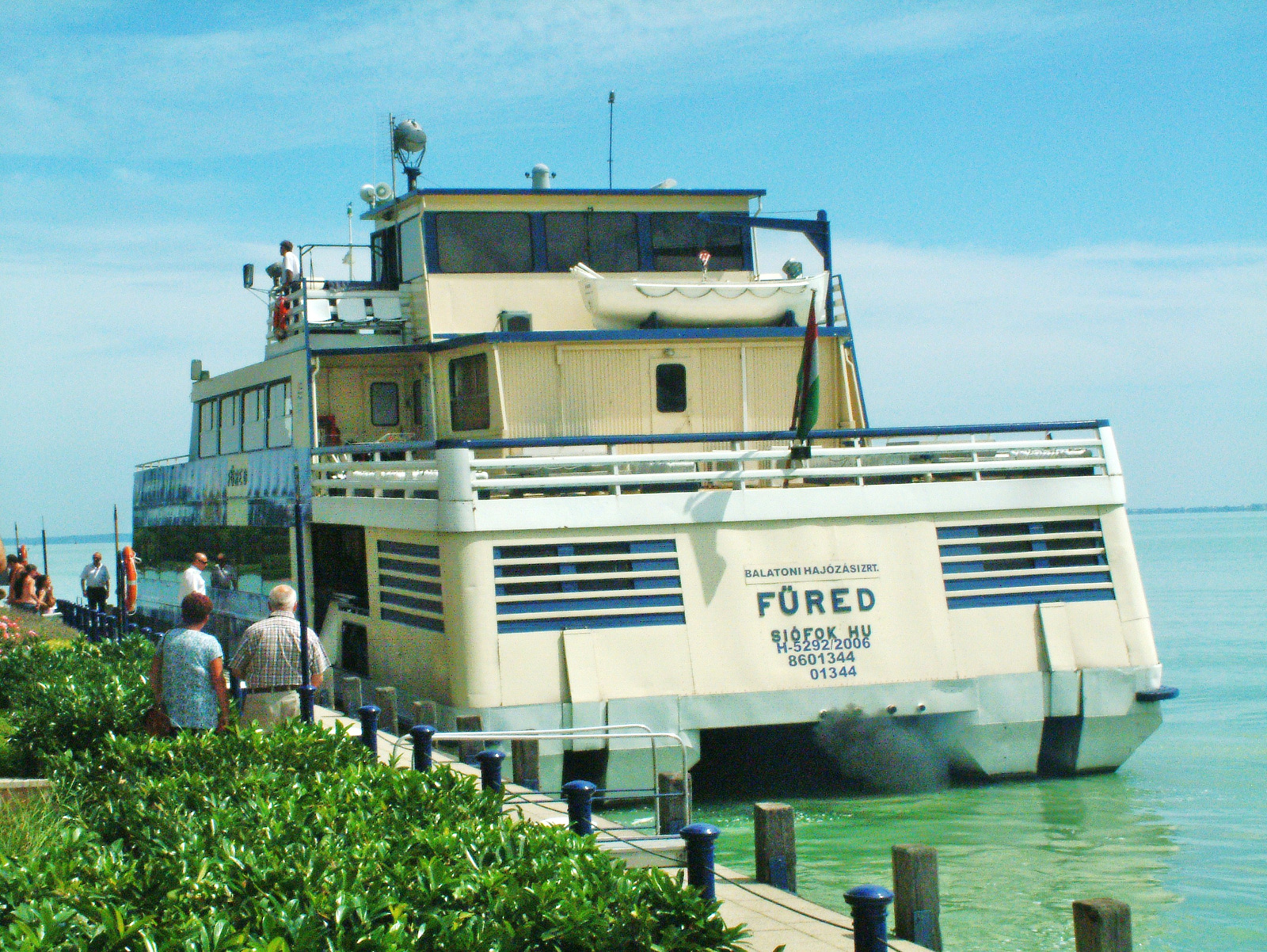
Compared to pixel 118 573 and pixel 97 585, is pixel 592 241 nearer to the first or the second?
pixel 118 573

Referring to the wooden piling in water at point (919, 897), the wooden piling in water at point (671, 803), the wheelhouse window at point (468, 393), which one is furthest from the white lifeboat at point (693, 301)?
the wooden piling in water at point (919, 897)

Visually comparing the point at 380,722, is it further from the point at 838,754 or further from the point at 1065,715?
the point at 1065,715

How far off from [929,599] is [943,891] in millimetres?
3391

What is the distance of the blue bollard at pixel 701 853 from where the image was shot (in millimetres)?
6621

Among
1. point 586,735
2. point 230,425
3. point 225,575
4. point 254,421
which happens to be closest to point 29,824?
point 586,735

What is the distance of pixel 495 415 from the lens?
16.5 meters

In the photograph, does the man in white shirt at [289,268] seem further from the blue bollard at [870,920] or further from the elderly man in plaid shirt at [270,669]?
the blue bollard at [870,920]

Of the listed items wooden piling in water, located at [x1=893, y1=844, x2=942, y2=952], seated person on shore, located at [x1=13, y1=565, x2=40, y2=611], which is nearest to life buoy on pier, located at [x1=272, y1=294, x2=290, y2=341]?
seated person on shore, located at [x1=13, y1=565, x2=40, y2=611]

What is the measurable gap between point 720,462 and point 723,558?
3.95 ft

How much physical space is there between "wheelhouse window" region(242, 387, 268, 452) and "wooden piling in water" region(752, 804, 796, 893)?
13208 millimetres

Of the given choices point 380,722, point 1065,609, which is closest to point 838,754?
point 1065,609

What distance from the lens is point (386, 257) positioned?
20.3 metres

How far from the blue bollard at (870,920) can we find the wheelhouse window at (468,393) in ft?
39.3

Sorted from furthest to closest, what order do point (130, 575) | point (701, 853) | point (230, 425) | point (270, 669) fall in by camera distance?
point (130, 575) → point (230, 425) → point (270, 669) → point (701, 853)
